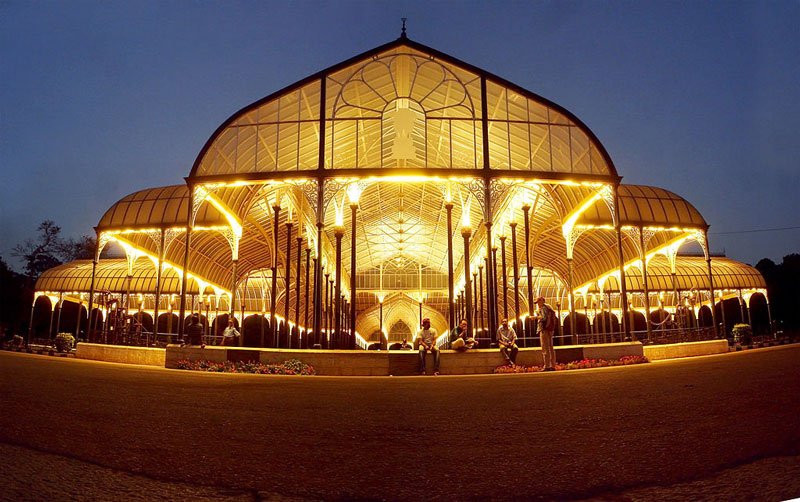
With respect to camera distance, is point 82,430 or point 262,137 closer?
point 82,430

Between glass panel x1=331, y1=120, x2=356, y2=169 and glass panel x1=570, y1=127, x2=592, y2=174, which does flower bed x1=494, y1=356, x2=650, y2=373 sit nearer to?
glass panel x1=570, y1=127, x2=592, y2=174

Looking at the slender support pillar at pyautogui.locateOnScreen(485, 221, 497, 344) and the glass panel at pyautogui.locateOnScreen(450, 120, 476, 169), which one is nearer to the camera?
the slender support pillar at pyautogui.locateOnScreen(485, 221, 497, 344)

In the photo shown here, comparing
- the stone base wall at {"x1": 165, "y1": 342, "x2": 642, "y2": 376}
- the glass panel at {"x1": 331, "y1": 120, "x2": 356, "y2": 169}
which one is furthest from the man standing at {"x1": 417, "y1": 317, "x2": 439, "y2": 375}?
the glass panel at {"x1": 331, "y1": 120, "x2": 356, "y2": 169}

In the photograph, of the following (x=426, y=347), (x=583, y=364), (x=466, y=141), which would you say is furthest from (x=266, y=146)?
(x=583, y=364)

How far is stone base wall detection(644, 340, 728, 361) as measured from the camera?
679 inches

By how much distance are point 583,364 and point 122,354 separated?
14349mm

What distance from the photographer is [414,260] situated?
148 feet

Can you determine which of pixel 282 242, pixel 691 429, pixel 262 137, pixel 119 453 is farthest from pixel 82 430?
pixel 282 242

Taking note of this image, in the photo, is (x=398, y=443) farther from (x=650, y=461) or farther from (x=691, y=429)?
(x=691, y=429)

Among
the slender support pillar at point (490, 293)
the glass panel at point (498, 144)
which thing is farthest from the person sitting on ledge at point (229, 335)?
the glass panel at point (498, 144)

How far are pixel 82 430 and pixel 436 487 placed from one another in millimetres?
2838

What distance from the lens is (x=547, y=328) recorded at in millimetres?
12094

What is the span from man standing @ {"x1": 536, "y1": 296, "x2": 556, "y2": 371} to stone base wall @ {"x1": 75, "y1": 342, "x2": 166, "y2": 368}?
1144 cm

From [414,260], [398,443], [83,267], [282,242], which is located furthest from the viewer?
[414,260]
